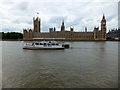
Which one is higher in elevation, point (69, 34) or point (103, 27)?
point (103, 27)

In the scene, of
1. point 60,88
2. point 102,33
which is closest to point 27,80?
point 60,88

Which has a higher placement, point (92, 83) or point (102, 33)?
point (102, 33)

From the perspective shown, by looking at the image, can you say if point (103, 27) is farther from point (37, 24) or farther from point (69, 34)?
point (37, 24)

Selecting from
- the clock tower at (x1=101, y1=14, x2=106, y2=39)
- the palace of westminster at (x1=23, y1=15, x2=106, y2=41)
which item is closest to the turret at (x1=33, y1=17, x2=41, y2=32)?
the palace of westminster at (x1=23, y1=15, x2=106, y2=41)

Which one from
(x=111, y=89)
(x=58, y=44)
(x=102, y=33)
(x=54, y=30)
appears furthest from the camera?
(x=54, y=30)

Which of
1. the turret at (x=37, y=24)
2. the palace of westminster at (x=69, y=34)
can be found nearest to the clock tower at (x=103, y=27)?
the palace of westminster at (x=69, y=34)

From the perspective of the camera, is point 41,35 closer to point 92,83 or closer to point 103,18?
point 103,18

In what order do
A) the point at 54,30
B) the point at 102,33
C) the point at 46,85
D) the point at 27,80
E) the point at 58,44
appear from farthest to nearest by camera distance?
the point at 54,30 → the point at 102,33 → the point at 58,44 → the point at 27,80 → the point at 46,85

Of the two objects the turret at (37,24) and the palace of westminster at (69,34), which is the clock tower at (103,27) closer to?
the palace of westminster at (69,34)

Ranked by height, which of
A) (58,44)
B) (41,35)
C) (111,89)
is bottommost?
(111,89)

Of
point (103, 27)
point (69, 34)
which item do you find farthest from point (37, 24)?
point (103, 27)

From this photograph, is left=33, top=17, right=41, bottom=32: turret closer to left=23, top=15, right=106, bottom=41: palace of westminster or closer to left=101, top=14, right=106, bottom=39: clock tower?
left=23, top=15, right=106, bottom=41: palace of westminster

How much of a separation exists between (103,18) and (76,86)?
109 metres

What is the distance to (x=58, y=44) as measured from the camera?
87.6ft
